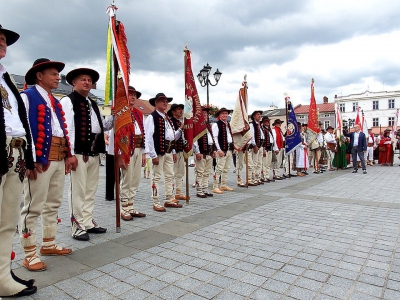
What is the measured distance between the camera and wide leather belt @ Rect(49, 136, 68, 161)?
345 centimetres

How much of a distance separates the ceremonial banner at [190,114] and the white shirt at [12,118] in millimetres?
4162

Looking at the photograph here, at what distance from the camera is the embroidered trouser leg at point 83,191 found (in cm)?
427

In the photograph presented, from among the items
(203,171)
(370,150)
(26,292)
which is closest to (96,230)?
(26,292)

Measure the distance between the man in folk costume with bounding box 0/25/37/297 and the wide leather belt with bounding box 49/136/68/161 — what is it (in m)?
0.70

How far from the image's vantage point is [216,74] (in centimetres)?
1513

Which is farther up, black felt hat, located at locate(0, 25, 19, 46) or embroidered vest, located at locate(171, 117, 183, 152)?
black felt hat, located at locate(0, 25, 19, 46)

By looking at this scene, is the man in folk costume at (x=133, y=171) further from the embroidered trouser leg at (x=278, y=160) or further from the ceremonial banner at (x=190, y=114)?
the embroidered trouser leg at (x=278, y=160)

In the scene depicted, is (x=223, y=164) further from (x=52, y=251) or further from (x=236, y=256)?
(x=52, y=251)

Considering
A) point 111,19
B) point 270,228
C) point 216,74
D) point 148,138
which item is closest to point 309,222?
point 270,228

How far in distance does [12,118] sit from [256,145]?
7.96 meters

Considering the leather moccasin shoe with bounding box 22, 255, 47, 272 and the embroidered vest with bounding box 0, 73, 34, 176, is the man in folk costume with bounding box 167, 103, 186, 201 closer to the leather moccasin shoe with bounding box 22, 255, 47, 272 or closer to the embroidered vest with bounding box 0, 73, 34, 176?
the leather moccasin shoe with bounding box 22, 255, 47, 272

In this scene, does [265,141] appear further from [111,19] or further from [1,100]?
[1,100]

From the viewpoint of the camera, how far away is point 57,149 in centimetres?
351

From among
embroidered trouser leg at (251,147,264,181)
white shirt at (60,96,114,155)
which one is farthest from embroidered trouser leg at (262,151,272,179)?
white shirt at (60,96,114,155)
